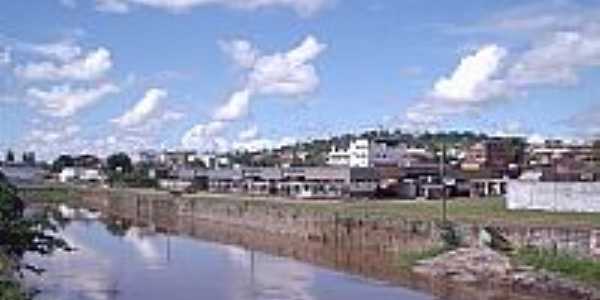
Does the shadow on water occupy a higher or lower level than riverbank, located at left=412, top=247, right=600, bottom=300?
lower

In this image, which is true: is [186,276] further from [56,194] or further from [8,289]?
Result: [56,194]

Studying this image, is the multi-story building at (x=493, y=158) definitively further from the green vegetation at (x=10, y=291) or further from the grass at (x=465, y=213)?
the green vegetation at (x=10, y=291)

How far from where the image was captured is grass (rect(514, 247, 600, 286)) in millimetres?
48419

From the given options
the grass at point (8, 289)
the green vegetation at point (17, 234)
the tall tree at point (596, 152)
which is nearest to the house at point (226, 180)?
the tall tree at point (596, 152)

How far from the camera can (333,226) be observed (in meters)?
82.6

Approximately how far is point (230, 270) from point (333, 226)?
1900cm

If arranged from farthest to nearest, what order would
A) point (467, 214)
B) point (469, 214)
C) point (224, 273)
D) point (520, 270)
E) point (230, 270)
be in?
point (467, 214) → point (469, 214) → point (230, 270) → point (224, 273) → point (520, 270)

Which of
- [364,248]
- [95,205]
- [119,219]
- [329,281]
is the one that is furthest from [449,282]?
[95,205]

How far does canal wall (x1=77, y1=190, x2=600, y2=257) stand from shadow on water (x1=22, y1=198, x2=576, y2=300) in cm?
75

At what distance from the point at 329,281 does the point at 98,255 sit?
21.8 metres

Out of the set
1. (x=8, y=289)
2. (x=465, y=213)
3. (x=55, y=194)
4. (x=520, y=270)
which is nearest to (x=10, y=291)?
(x=8, y=289)

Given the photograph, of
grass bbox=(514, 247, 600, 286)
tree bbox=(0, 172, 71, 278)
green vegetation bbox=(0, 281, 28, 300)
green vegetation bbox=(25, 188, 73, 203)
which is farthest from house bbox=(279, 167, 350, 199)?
green vegetation bbox=(0, 281, 28, 300)

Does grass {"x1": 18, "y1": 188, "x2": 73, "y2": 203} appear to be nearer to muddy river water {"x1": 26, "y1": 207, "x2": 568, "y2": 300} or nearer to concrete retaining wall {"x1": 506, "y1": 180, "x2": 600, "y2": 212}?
muddy river water {"x1": 26, "y1": 207, "x2": 568, "y2": 300}

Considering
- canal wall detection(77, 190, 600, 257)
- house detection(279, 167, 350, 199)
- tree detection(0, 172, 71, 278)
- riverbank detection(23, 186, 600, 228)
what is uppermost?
house detection(279, 167, 350, 199)
